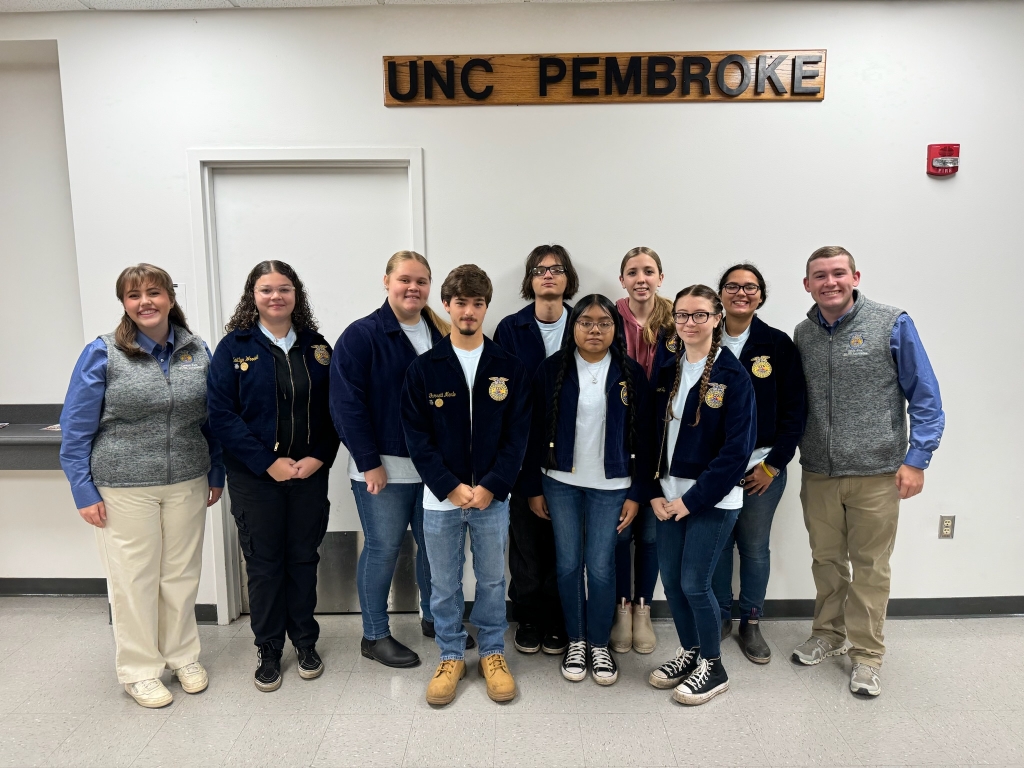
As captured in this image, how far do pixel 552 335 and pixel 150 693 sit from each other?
2.11 m

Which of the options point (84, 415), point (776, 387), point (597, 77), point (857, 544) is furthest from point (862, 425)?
point (84, 415)

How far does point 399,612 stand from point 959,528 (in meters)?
2.84

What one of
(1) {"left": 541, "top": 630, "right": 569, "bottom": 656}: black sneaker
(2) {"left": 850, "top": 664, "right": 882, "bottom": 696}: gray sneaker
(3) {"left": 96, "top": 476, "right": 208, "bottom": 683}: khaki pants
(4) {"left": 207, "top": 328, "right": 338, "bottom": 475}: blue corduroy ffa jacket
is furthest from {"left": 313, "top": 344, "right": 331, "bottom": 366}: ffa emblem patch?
(2) {"left": 850, "top": 664, "right": 882, "bottom": 696}: gray sneaker

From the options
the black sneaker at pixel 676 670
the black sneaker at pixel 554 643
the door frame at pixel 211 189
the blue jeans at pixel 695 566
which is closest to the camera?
the blue jeans at pixel 695 566

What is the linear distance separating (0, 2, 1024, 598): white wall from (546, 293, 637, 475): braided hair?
64 cm

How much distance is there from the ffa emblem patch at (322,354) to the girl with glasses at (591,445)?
846 millimetres

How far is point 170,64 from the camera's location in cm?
271

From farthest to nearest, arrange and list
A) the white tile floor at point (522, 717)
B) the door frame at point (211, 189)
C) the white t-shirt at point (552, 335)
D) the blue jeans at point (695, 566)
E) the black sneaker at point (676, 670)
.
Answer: the door frame at point (211, 189) < the white t-shirt at point (552, 335) < the black sneaker at point (676, 670) < the blue jeans at point (695, 566) < the white tile floor at point (522, 717)

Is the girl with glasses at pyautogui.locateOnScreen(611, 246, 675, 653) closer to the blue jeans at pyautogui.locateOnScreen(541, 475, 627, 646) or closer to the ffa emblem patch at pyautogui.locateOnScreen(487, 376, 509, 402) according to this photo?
the blue jeans at pyautogui.locateOnScreen(541, 475, 627, 646)

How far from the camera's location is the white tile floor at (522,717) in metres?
2.03

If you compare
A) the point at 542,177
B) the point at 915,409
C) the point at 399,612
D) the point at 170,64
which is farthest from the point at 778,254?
the point at 170,64

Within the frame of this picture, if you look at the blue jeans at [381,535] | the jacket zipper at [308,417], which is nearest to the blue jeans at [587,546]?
the blue jeans at [381,535]

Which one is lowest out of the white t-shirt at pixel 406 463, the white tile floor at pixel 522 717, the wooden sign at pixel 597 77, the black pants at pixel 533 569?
the white tile floor at pixel 522 717

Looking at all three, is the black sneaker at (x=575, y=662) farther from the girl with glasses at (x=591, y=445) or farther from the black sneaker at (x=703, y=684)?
the black sneaker at (x=703, y=684)
